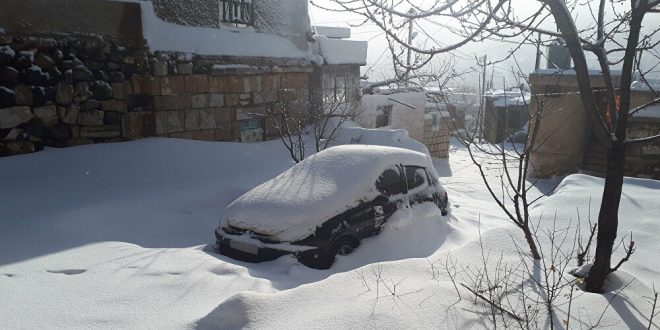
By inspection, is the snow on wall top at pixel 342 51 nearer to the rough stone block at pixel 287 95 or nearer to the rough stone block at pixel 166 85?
the rough stone block at pixel 287 95

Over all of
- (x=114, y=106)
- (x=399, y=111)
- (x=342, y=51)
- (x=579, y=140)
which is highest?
(x=342, y=51)

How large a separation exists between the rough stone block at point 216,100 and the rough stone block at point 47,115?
119 inches

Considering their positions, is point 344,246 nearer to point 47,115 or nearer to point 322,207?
point 322,207

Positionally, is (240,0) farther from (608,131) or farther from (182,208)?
(608,131)

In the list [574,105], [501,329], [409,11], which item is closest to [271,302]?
[501,329]

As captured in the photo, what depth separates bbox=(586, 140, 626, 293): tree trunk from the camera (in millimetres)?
3709

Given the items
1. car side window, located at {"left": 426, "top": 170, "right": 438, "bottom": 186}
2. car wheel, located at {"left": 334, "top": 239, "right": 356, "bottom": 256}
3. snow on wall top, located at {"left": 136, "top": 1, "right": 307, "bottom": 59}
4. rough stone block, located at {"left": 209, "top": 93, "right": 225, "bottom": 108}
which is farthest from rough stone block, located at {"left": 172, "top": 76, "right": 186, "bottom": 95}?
car wheel, located at {"left": 334, "top": 239, "right": 356, "bottom": 256}

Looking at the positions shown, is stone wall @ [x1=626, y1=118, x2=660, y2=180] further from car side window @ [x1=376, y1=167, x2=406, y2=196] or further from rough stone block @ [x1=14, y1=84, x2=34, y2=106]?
rough stone block @ [x1=14, y1=84, x2=34, y2=106]

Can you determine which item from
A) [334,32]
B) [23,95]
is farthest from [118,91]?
[334,32]

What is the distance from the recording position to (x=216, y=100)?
33.0 ft

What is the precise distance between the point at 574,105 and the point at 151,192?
11.8 m

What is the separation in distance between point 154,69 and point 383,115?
8.71 m

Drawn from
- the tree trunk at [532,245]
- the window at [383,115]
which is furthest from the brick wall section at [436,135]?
the tree trunk at [532,245]

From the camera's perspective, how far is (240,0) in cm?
1094
